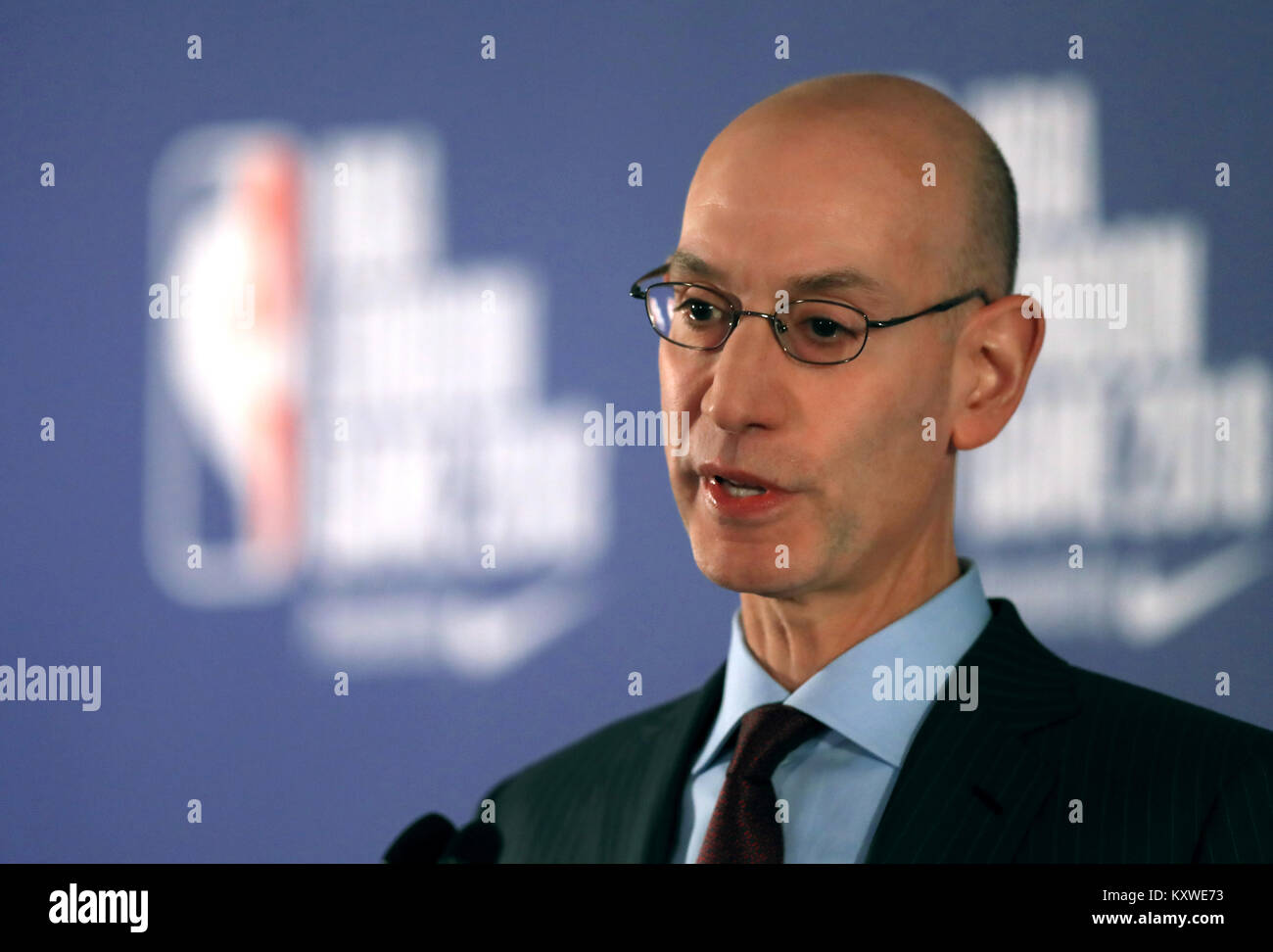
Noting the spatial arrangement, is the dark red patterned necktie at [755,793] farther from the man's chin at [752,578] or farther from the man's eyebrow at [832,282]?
the man's eyebrow at [832,282]

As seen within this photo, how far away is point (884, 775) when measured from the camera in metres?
1.51

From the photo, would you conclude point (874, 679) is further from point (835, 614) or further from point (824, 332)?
point (824, 332)

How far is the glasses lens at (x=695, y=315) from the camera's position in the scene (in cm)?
153

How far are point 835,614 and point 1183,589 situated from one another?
64 centimetres

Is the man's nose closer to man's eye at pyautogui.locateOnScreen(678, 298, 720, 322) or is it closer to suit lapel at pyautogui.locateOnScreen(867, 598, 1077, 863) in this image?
man's eye at pyautogui.locateOnScreen(678, 298, 720, 322)

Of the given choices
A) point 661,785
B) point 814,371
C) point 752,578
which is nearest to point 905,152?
point 814,371

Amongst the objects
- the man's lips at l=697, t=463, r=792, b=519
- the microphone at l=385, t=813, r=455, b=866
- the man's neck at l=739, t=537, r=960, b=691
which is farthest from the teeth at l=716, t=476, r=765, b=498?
the microphone at l=385, t=813, r=455, b=866

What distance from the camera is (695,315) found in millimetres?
1566

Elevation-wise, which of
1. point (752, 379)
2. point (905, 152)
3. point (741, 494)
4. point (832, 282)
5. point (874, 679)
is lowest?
point (874, 679)

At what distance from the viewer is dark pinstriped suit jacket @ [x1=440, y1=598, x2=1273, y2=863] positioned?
1.40m

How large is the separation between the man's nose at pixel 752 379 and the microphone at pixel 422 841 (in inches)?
24.8
